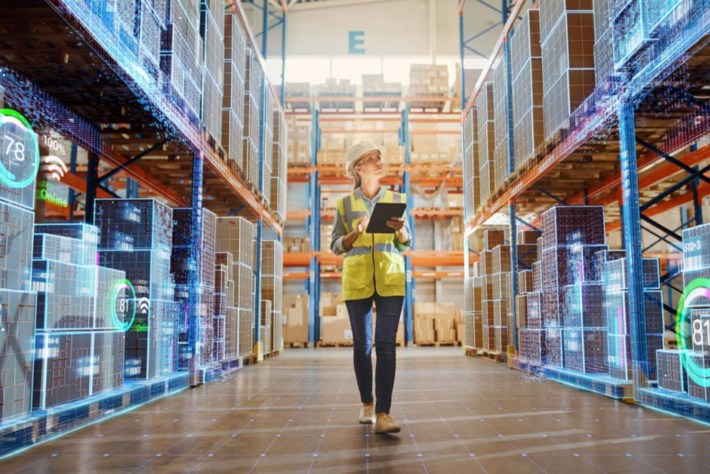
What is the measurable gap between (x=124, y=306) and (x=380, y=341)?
269 centimetres

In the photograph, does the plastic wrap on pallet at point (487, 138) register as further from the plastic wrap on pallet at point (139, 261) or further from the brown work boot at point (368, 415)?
the brown work boot at point (368, 415)

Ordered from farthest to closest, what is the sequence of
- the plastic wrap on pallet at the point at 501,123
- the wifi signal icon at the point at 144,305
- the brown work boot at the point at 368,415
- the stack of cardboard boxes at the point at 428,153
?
the stack of cardboard boxes at the point at 428,153 → the plastic wrap on pallet at the point at 501,123 → the wifi signal icon at the point at 144,305 → the brown work boot at the point at 368,415

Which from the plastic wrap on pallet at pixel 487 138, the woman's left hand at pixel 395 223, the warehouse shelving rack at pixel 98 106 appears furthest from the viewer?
the plastic wrap on pallet at pixel 487 138

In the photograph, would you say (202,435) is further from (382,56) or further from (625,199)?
(382,56)

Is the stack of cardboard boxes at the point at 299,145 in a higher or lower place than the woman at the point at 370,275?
higher

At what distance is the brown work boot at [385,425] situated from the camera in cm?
365

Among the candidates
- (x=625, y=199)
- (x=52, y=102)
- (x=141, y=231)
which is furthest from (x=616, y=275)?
(x=52, y=102)

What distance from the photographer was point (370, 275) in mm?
3777

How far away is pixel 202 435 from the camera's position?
3787 mm

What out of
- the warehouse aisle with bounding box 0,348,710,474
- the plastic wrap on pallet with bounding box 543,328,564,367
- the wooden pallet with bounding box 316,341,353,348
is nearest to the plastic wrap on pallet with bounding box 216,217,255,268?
the warehouse aisle with bounding box 0,348,710,474

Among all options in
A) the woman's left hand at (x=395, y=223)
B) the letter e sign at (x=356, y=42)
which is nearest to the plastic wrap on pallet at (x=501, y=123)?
the woman's left hand at (x=395, y=223)

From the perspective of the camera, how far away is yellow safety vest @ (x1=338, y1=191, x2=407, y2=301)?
3752mm

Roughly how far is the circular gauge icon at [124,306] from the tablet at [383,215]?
8.49 ft

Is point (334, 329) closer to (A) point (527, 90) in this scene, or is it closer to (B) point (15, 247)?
(A) point (527, 90)
